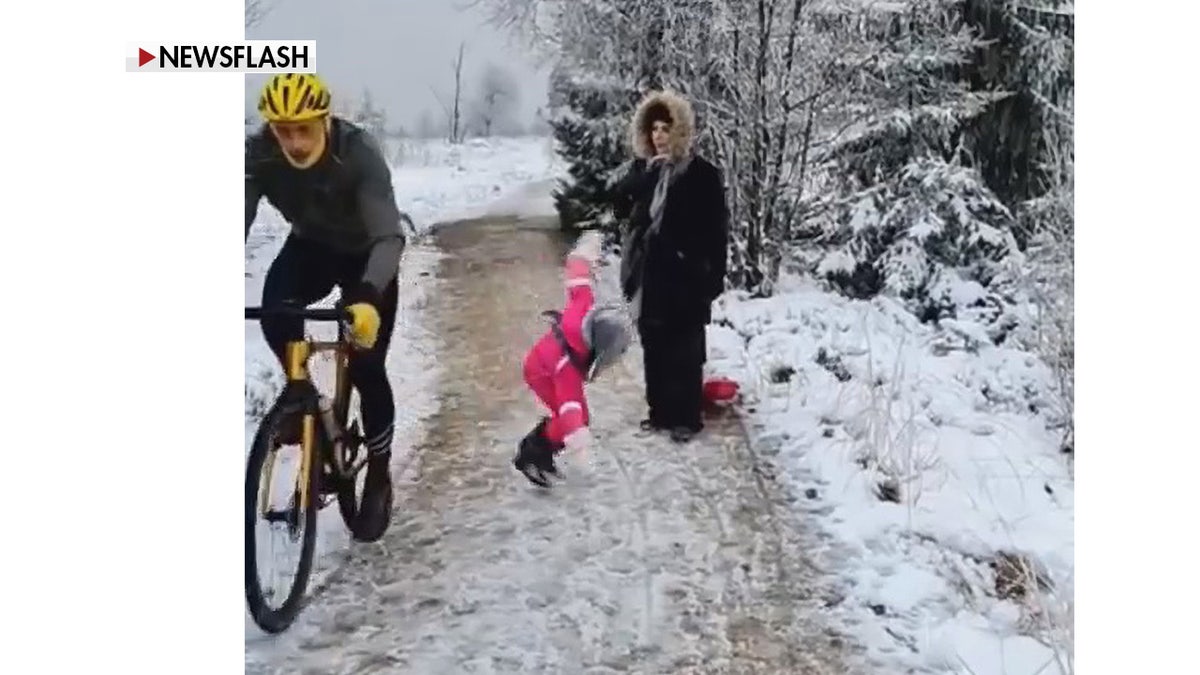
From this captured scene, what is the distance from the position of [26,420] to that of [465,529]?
A: 30.6 inches

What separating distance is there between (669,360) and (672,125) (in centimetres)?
43

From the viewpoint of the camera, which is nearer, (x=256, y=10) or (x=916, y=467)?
(x=916, y=467)

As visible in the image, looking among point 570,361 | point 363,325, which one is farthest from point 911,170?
point 363,325

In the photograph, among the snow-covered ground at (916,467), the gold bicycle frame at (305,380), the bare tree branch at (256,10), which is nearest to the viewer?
the snow-covered ground at (916,467)

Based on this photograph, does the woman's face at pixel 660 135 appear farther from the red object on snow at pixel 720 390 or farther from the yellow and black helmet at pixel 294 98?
the yellow and black helmet at pixel 294 98

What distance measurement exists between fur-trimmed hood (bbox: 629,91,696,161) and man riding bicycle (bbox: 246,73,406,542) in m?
0.46

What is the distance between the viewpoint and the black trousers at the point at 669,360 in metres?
2.01

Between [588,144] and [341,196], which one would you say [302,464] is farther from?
[588,144]

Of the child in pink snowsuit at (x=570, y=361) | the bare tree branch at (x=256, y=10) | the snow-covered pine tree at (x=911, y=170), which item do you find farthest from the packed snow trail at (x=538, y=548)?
the bare tree branch at (x=256, y=10)

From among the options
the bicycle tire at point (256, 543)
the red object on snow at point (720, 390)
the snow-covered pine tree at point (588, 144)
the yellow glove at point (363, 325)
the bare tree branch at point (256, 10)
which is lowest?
the bicycle tire at point (256, 543)

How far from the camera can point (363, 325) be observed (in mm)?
1951

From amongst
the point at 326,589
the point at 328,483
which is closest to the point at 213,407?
the point at 328,483

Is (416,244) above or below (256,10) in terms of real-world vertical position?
below
